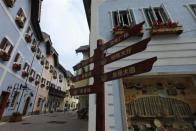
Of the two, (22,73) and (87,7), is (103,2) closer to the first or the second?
(87,7)

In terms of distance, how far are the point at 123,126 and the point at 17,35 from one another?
14.2 m

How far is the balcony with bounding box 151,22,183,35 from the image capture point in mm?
7234

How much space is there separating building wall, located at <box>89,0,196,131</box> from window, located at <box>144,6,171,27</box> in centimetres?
28

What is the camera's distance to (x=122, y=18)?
8.67 m

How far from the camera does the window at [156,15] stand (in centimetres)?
803

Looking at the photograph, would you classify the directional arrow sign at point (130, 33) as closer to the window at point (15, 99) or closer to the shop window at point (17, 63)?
the shop window at point (17, 63)

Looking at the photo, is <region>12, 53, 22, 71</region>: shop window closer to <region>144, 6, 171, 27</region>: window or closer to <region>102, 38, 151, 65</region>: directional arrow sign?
<region>144, 6, 171, 27</region>: window

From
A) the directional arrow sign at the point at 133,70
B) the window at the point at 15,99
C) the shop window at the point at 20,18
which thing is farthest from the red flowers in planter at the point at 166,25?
the window at the point at 15,99

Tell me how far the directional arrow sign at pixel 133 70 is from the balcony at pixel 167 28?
16.8 feet

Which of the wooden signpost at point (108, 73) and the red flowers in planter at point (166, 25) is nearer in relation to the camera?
the wooden signpost at point (108, 73)

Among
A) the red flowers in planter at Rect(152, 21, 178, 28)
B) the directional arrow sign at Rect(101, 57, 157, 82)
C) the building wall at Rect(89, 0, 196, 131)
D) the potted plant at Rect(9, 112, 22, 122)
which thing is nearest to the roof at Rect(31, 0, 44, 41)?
the potted plant at Rect(9, 112, 22, 122)

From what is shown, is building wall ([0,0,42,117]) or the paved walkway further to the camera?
building wall ([0,0,42,117])

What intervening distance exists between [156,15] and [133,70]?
681cm

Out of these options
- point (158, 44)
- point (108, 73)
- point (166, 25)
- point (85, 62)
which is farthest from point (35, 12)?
point (108, 73)
